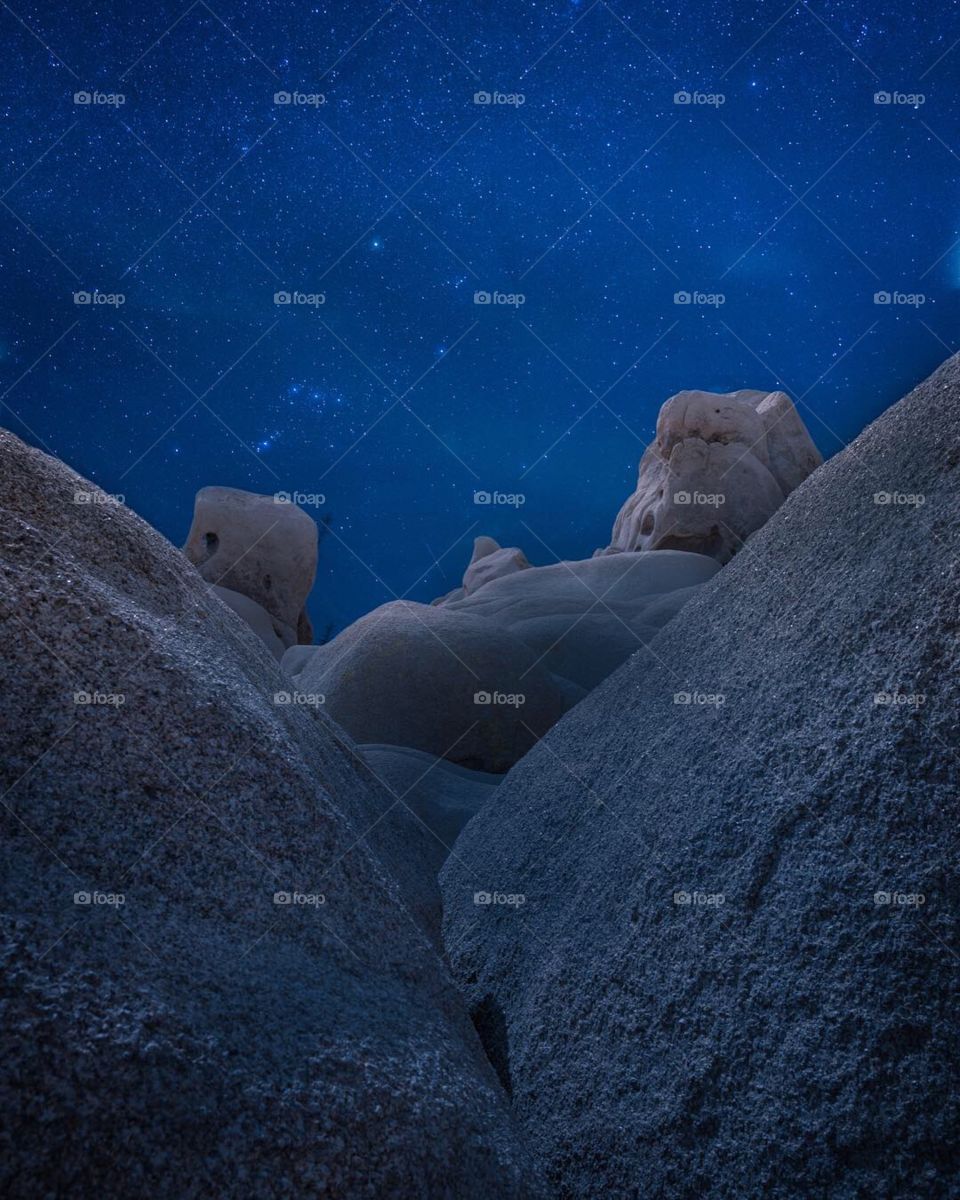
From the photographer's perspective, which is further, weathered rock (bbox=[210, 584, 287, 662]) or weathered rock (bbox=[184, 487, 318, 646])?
weathered rock (bbox=[184, 487, 318, 646])

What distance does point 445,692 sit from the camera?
7484 millimetres

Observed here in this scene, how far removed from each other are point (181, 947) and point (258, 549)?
53.4ft

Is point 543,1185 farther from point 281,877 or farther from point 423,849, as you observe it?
point 423,849

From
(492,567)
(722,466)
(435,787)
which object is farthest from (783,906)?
(492,567)

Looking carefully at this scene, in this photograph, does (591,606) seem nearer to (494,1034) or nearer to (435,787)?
(435,787)

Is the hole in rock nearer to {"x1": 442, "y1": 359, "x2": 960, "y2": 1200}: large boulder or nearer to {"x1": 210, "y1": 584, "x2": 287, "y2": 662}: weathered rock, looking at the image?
{"x1": 442, "y1": 359, "x2": 960, "y2": 1200}: large boulder

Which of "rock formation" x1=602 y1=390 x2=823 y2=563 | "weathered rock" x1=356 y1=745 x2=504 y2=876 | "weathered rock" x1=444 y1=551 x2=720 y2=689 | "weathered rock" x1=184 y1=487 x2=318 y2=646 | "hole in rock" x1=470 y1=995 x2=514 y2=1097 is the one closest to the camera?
"hole in rock" x1=470 y1=995 x2=514 y2=1097

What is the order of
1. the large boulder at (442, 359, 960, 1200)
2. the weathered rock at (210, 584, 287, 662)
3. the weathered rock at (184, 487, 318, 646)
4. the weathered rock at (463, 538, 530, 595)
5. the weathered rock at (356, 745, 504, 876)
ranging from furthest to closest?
the weathered rock at (463, 538, 530, 595) → the weathered rock at (184, 487, 318, 646) → the weathered rock at (210, 584, 287, 662) → the weathered rock at (356, 745, 504, 876) → the large boulder at (442, 359, 960, 1200)

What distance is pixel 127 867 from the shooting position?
6.86 ft

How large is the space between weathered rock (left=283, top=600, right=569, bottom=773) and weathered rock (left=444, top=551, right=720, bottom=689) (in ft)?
2.59

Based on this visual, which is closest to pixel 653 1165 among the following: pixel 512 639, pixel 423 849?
pixel 423 849

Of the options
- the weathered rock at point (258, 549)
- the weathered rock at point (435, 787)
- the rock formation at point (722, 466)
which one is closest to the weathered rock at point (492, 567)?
the weathered rock at point (258, 549)

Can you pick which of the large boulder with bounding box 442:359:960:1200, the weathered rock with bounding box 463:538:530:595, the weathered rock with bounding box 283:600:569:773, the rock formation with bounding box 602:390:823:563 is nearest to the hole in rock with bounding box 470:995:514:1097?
the large boulder with bounding box 442:359:960:1200

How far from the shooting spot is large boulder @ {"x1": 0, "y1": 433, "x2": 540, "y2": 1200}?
1.57 metres
